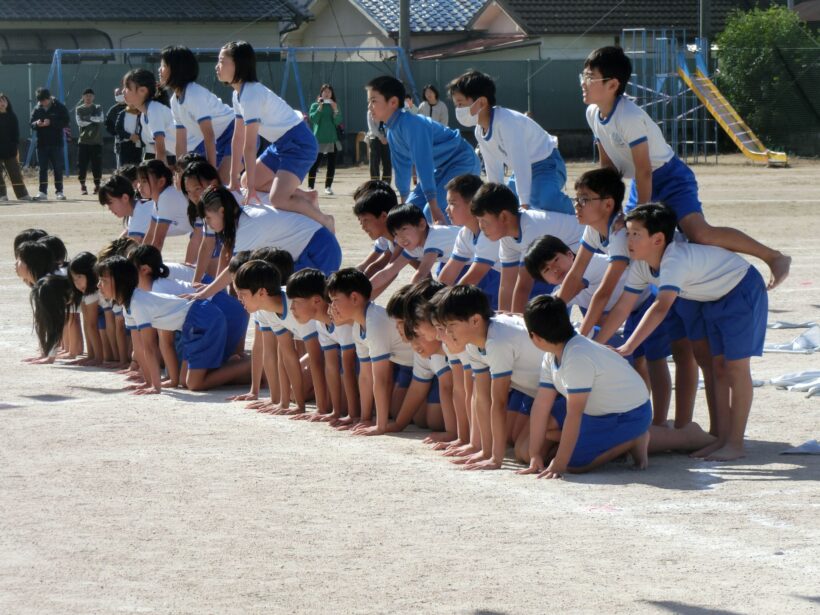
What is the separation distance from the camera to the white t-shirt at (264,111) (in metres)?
9.55

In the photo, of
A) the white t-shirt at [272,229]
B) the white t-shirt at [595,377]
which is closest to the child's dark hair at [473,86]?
the white t-shirt at [272,229]

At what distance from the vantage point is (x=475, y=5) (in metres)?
43.4

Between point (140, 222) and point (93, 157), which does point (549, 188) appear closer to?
point (140, 222)

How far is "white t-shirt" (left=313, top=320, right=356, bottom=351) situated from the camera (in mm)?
7551

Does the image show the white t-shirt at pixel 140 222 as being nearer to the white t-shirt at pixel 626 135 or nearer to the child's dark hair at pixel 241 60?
the child's dark hair at pixel 241 60

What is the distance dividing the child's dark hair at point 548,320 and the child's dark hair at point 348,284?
4.73ft

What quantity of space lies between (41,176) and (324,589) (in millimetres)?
20731

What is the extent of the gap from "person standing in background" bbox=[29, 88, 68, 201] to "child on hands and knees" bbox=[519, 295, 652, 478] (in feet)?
61.4

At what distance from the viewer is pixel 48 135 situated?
2380cm

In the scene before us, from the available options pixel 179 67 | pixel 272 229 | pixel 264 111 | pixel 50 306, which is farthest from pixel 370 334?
pixel 179 67

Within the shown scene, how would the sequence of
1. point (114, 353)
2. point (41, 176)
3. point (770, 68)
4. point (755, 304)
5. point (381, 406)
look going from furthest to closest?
1. point (770, 68)
2. point (41, 176)
3. point (114, 353)
4. point (381, 406)
5. point (755, 304)

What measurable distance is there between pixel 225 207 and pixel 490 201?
2195 mm

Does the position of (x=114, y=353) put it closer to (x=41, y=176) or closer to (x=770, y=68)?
(x=41, y=176)

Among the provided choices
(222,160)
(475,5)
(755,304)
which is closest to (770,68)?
(475,5)
